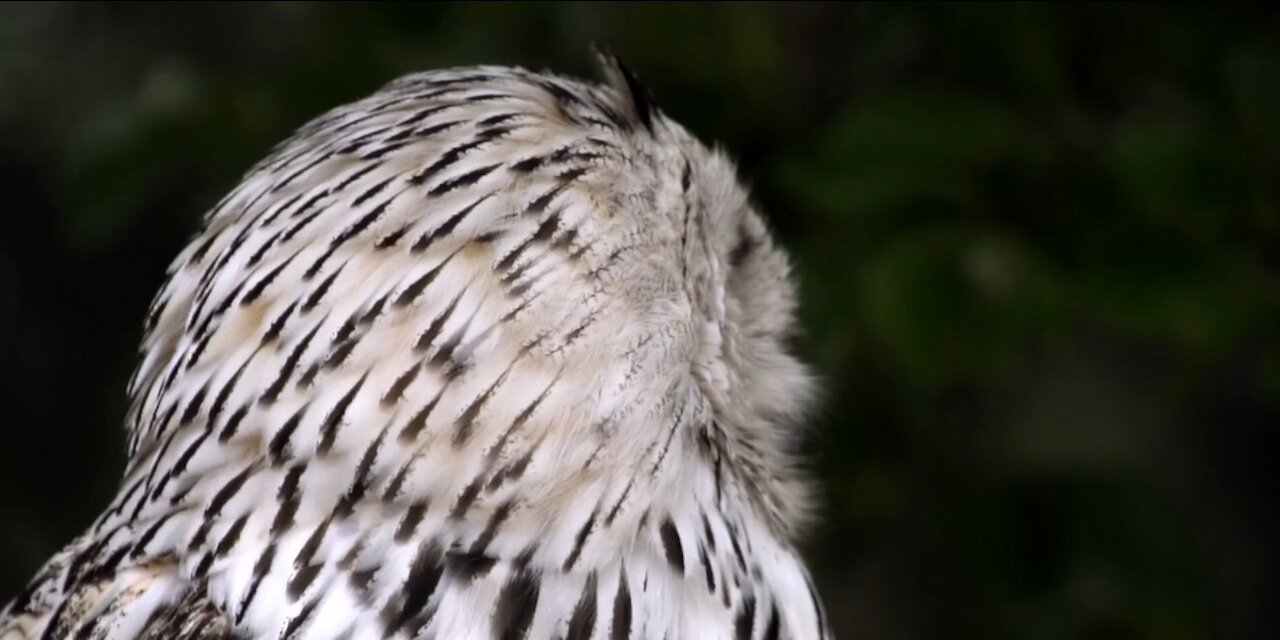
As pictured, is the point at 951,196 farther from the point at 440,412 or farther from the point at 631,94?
the point at 440,412

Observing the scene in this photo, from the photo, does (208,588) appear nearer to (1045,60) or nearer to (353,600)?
(353,600)

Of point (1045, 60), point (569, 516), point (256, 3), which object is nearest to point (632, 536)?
point (569, 516)

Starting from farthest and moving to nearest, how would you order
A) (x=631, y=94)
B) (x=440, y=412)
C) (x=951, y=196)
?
(x=951, y=196) → (x=631, y=94) → (x=440, y=412)

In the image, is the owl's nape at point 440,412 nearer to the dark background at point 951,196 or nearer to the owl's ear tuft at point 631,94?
the owl's ear tuft at point 631,94

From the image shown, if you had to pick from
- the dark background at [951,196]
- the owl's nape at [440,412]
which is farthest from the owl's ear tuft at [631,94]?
the dark background at [951,196]

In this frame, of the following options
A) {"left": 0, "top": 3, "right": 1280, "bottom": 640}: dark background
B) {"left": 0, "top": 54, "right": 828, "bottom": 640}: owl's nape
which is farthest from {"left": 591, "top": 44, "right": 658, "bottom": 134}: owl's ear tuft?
{"left": 0, "top": 3, "right": 1280, "bottom": 640}: dark background

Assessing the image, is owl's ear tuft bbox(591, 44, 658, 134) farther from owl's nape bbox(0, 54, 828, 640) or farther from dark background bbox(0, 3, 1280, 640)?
dark background bbox(0, 3, 1280, 640)

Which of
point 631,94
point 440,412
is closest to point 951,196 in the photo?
point 631,94
